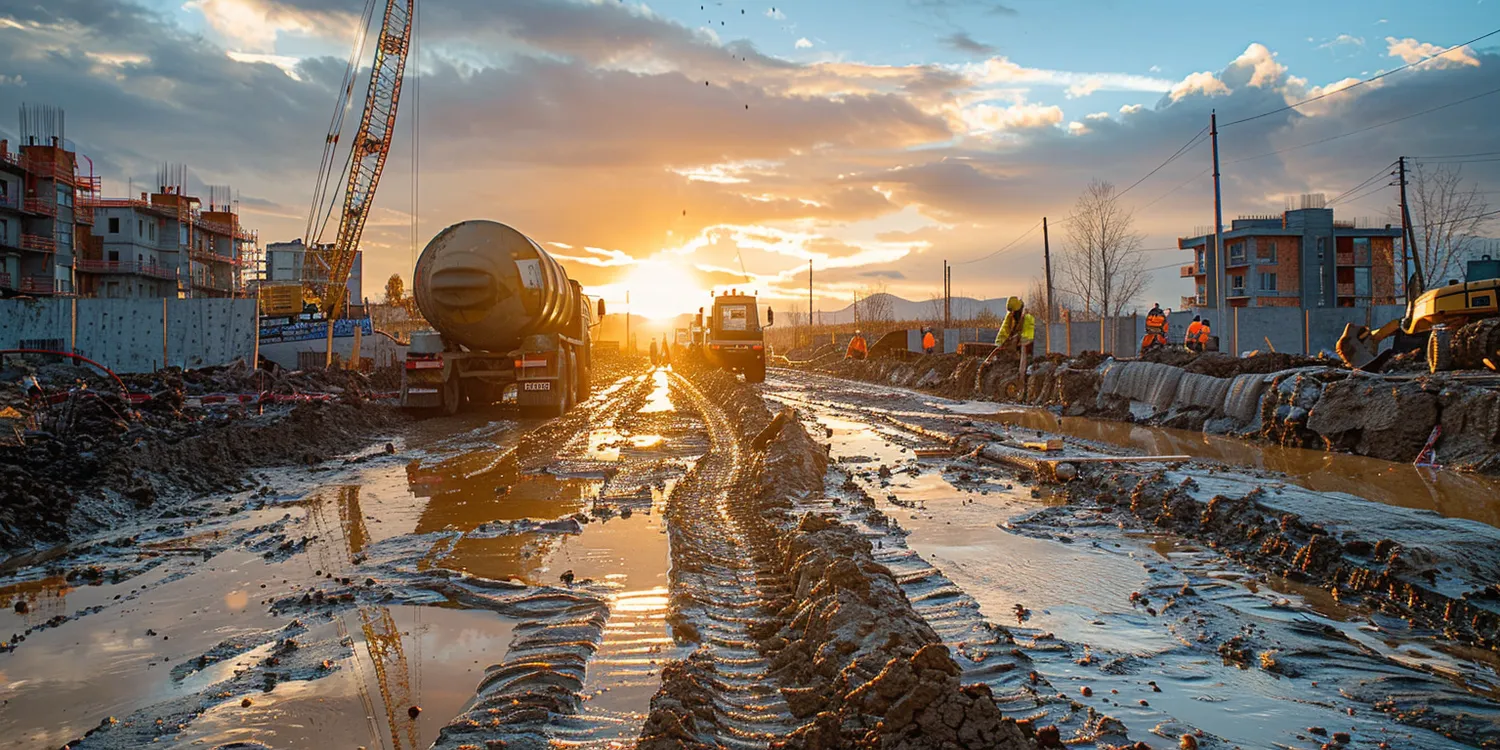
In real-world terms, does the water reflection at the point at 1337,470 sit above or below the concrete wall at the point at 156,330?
below

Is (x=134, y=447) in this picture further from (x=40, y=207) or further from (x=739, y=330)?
(x=40, y=207)

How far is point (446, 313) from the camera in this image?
16.3m

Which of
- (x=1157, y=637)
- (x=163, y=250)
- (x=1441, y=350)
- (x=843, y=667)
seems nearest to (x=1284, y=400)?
(x=1441, y=350)

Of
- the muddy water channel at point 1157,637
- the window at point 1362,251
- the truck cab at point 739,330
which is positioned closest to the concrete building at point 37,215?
the truck cab at point 739,330

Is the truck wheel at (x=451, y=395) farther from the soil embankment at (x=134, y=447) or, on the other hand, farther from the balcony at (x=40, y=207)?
the balcony at (x=40, y=207)

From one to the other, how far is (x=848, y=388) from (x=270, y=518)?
23.1 meters

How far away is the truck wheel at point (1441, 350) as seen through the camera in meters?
13.6

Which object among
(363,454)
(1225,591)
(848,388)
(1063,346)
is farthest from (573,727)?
(1063,346)

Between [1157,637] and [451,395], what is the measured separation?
1537 cm

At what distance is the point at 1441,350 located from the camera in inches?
540

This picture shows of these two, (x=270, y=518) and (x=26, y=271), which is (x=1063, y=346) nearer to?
(x=270, y=518)

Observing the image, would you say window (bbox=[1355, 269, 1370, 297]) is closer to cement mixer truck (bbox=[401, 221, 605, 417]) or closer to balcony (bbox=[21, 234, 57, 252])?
cement mixer truck (bbox=[401, 221, 605, 417])

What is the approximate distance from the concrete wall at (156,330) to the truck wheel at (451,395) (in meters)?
14.3

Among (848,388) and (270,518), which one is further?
(848,388)
